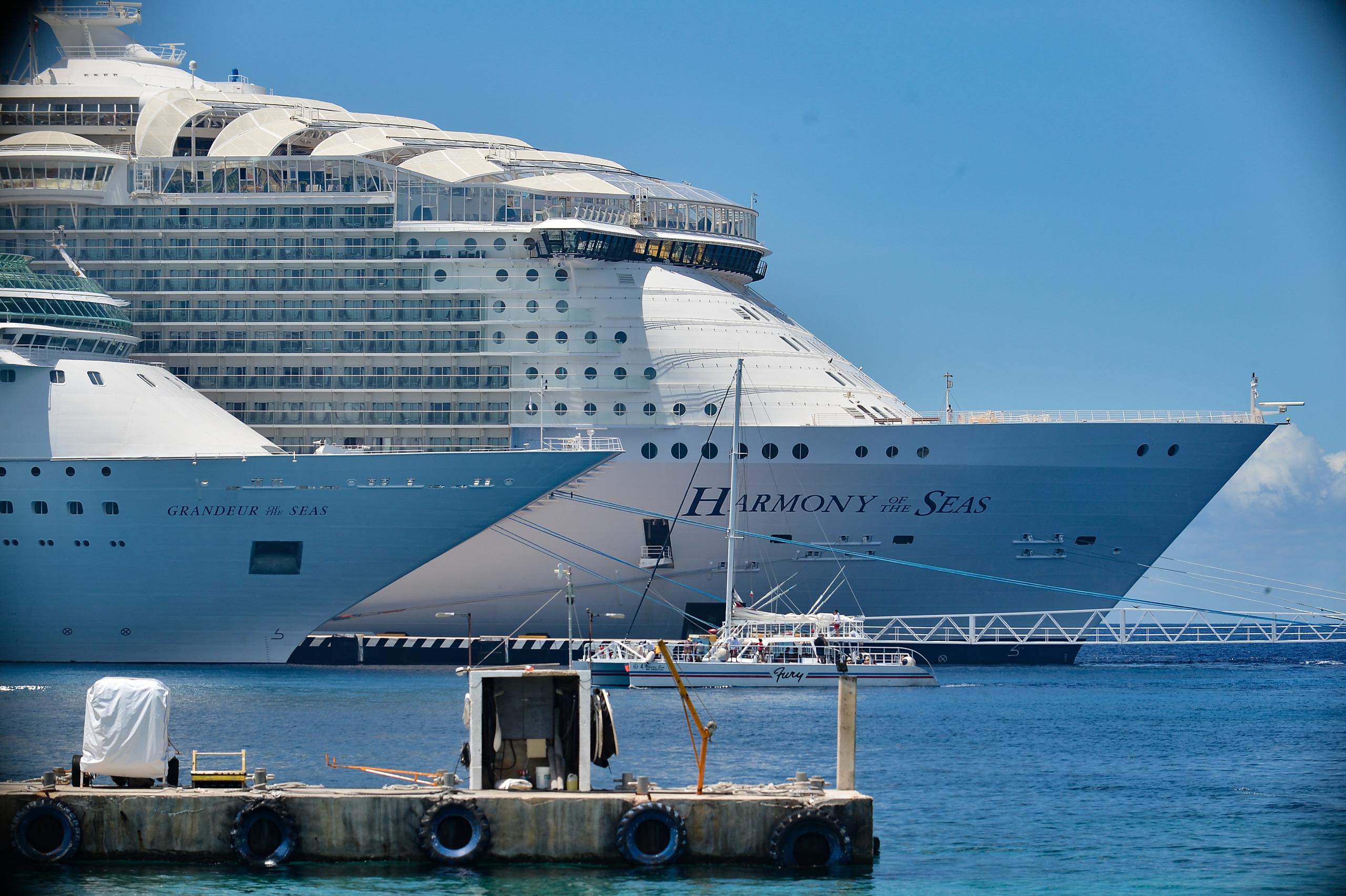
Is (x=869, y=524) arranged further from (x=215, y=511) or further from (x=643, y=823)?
(x=643, y=823)

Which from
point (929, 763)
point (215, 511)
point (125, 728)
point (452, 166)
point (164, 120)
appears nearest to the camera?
point (125, 728)

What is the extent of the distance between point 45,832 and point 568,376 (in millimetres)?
26070

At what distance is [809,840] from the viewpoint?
20844 mm

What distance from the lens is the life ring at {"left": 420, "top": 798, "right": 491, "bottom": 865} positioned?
20.7 meters

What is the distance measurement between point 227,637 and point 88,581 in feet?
13.2

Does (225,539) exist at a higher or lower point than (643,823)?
higher

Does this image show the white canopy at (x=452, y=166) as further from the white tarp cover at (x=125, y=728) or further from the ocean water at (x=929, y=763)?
the white tarp cover at (x=125, y=728)

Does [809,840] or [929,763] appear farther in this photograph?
[929,763]

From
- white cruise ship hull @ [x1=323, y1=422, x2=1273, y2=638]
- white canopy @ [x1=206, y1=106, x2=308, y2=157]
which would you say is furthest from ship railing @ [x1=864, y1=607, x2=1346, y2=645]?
white canopy @ [x1=206, y1=106, x2=308, y2=157]

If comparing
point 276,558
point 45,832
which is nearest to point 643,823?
point 45,832

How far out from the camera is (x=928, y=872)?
848 inches

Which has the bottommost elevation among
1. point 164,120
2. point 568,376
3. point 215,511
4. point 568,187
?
point 215,511

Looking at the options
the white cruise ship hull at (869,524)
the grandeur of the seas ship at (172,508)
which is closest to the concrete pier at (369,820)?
Answer: the grandeur of the seas ship at (172,508)

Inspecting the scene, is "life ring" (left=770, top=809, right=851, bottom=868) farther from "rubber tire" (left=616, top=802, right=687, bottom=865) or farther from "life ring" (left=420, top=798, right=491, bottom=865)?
"life ring" (left=420, top=798, right=491, bottom=865)
